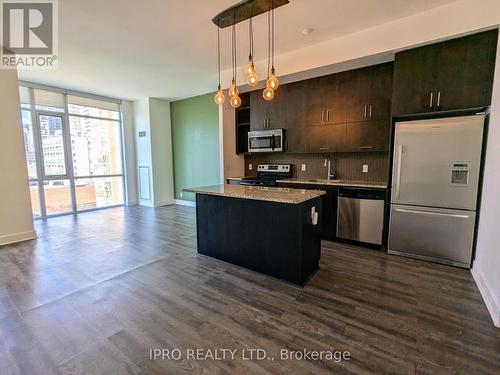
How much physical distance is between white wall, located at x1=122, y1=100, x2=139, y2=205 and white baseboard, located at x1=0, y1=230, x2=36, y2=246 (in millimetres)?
2845

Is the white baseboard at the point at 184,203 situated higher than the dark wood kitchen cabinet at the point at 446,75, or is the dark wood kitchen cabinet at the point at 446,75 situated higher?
the dark wood kitchen cabinet at the point at 446,75

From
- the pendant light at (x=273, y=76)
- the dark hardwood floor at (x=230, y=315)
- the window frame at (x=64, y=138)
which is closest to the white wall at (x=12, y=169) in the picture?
the dark hardwood floor at (x=230, y=315)

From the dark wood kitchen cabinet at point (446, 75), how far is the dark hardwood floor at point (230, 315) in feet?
6.46

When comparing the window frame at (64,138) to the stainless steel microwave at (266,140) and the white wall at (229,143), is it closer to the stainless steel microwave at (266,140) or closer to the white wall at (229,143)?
the white wall at (229,143)

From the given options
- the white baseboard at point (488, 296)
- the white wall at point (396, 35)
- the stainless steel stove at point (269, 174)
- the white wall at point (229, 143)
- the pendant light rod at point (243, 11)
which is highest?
the pendant light rod at point (243, 11)

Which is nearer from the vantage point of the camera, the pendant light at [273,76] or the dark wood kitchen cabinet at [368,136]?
the pendant light at [273,76]

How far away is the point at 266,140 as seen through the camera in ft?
15.1

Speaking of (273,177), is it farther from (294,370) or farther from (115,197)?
Answer: (115,197)

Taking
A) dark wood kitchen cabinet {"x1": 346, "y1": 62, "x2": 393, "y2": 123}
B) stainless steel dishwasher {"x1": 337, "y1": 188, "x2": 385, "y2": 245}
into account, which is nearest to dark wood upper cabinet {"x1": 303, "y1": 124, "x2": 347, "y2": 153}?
dark wood kitchen cabinet {"x1": 346, "y1": 62, "x2": 393, "y2": 123}

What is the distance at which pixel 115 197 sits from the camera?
21.9 ft

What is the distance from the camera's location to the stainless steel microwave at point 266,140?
4484 mm

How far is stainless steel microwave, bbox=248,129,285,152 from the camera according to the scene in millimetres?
4484

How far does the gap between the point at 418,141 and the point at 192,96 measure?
5.20 m

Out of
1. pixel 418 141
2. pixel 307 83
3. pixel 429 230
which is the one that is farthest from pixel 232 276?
pixel 307 83
